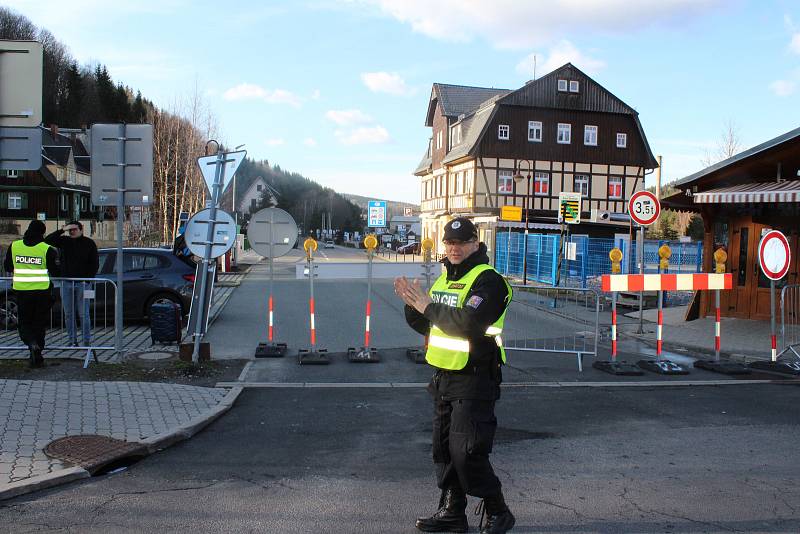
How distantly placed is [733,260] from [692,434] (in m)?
9.77

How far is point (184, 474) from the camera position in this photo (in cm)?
536

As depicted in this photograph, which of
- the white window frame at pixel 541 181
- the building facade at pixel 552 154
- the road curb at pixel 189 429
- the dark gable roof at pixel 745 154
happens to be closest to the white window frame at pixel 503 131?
the building facade at pixel 552 154

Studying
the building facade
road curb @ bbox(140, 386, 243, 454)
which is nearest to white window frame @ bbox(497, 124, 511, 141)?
the building facade

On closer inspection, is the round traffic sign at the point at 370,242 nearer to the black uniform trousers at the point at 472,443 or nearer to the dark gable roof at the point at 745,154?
the black uniform trousers at the point at 472,443

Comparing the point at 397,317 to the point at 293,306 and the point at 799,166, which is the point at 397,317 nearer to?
A: the point at 293,306

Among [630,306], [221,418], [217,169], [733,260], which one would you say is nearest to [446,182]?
[630,306]

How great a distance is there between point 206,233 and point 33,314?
95.7 inches

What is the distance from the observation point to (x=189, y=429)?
6441 mm

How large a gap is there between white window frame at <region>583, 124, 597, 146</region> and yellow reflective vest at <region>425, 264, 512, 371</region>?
42848 millimetres

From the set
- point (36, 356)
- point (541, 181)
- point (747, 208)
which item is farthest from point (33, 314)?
point (541, 181)

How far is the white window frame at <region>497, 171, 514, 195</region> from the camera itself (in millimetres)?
43344

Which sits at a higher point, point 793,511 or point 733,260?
point 733,260

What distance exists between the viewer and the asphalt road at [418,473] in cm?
447

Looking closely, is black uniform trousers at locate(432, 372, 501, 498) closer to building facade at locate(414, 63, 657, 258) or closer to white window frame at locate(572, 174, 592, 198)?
building facade at locate(414, 63, 657, 258)
